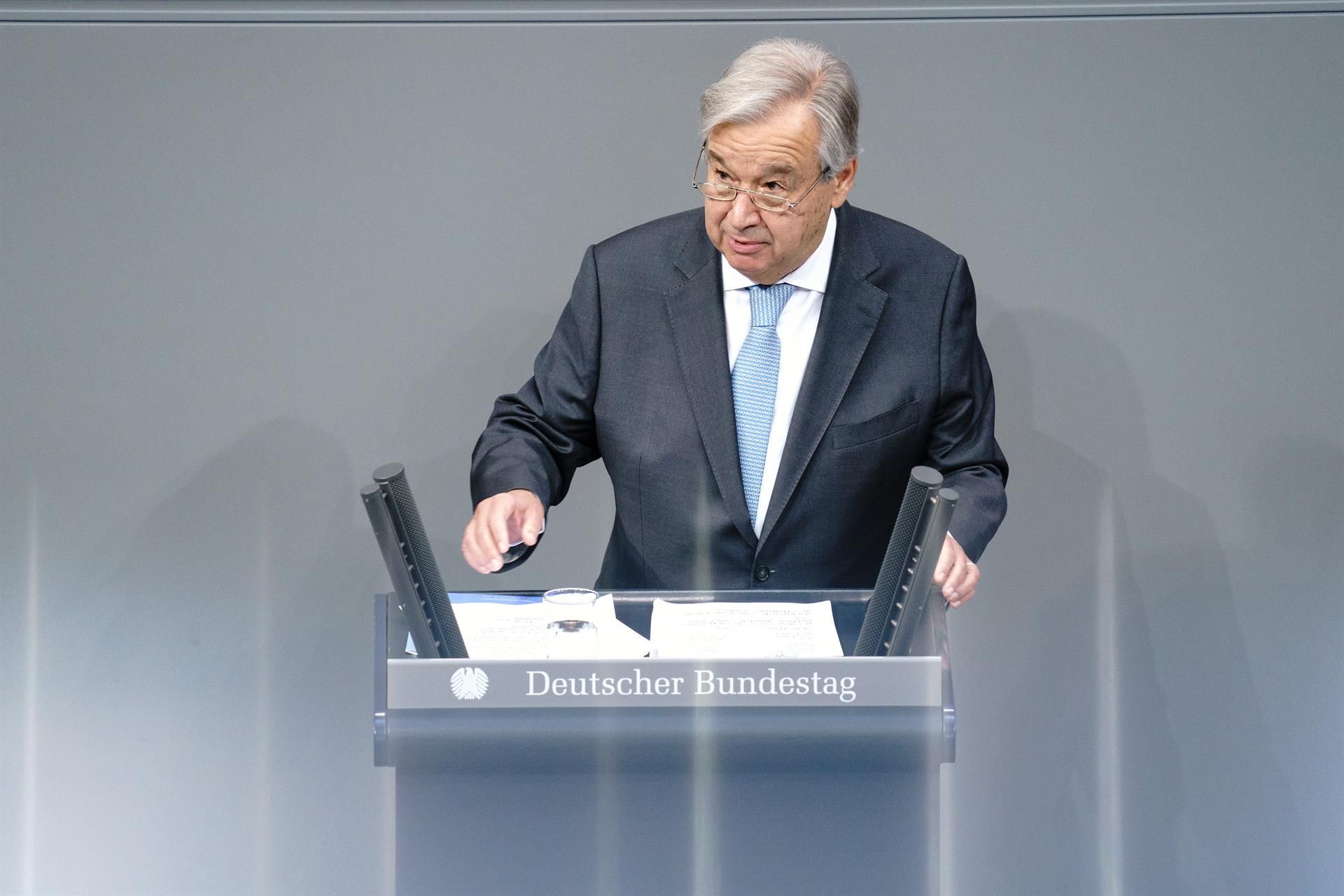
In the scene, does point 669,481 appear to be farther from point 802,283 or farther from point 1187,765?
point 1187,765

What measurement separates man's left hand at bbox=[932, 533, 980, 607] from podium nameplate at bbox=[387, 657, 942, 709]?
0.37m

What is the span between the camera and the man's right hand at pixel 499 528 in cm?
179

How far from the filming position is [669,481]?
222 cm

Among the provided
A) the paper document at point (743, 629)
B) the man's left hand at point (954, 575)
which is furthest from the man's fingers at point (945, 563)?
the paper document at point (743, 629)

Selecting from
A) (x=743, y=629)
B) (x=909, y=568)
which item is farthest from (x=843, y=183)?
(x=909, y=568)

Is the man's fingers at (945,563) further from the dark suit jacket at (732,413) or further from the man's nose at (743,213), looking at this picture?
the man's nose at (743,213)

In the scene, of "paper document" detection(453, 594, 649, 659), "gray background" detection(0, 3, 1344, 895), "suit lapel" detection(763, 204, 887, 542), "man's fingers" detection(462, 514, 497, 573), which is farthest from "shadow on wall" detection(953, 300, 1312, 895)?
"paper document" detection(453, 594, 649, 659)

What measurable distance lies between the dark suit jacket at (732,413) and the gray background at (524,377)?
0.81m

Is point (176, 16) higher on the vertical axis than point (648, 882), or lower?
higher

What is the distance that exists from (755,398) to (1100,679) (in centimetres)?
143

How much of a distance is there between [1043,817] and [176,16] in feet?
8.73

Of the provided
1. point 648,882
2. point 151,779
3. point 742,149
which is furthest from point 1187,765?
point 151,779

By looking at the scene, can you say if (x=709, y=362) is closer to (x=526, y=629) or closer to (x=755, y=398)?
(x=755, y=398)

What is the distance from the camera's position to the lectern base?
1338 millimetres
